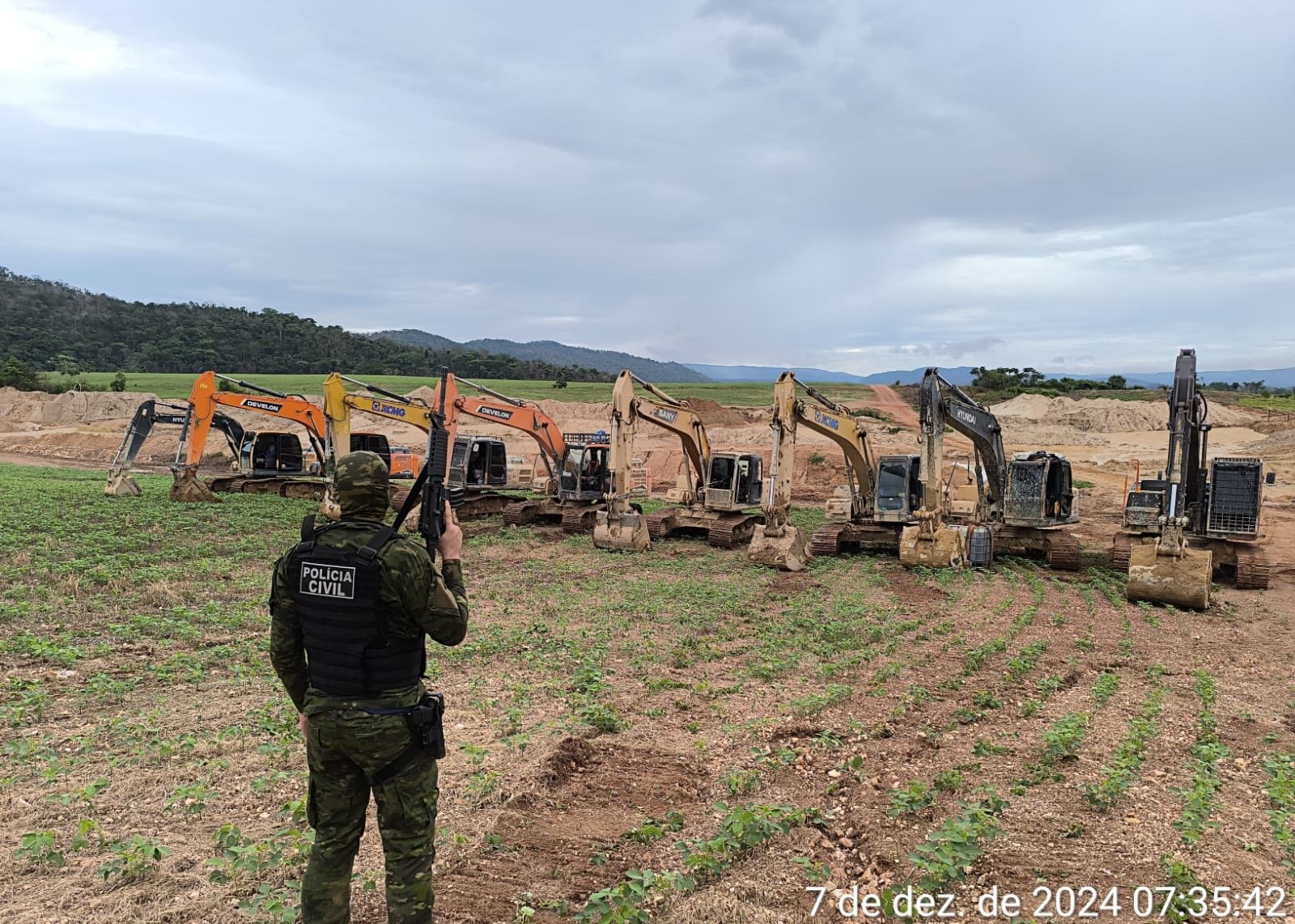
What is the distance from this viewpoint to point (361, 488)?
3787 mm

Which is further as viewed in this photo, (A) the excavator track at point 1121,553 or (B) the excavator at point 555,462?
(B) the excavator at point 555,462

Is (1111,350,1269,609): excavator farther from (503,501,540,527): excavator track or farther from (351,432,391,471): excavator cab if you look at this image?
(351,432,391,471): excavator cab

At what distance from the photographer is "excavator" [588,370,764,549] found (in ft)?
64.8

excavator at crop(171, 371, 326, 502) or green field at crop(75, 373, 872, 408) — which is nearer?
excavator at crop(171, 371, 326, 502)

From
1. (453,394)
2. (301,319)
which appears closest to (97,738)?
(453,394)

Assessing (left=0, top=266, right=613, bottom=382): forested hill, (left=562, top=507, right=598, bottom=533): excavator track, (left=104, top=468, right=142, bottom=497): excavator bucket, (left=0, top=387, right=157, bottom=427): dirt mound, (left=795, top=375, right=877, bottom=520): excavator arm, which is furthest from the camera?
(left=0, top=266, right=613, bottom=382): forested hill

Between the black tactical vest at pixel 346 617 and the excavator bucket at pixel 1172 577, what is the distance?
1417 centimetres

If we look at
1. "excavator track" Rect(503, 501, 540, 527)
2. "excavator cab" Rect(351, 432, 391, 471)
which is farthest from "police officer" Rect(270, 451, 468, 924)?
"excavator cab" Rect(351, 432, 391, 471)

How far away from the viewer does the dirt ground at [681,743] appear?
14.8 ft

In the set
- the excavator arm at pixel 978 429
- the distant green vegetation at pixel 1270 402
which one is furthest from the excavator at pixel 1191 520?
the distant green vegetation at pixel 1270 402

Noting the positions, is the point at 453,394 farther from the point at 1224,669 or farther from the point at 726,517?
the point at 1224,669

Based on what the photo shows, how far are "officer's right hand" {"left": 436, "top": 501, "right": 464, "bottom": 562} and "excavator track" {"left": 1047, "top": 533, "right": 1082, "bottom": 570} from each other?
54.9ft

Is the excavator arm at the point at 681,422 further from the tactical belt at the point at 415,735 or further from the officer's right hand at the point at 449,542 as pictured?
the tactical belt at the point at 415,735

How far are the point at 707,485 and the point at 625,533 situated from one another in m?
3.86
